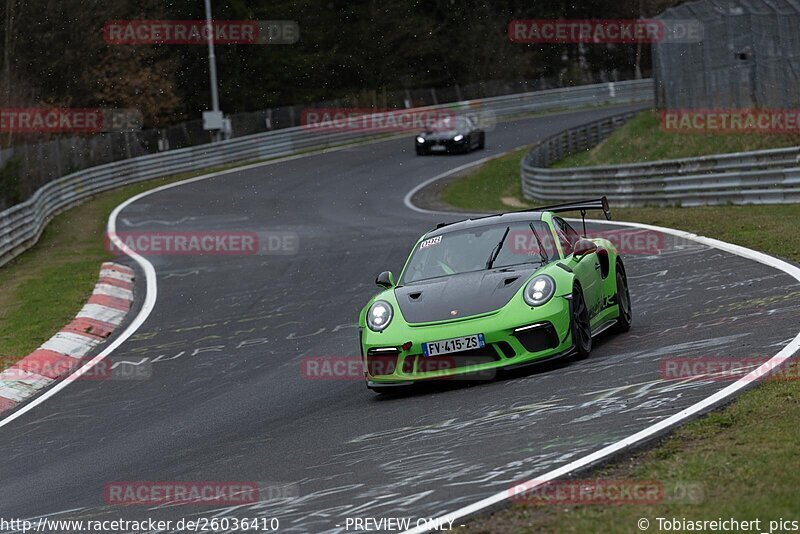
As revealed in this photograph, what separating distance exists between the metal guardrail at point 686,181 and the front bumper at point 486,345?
12.6 m

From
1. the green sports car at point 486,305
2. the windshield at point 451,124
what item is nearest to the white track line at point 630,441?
the green sports car at point 486,305

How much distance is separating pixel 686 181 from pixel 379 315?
15269mm

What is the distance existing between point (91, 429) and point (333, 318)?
14.6ft

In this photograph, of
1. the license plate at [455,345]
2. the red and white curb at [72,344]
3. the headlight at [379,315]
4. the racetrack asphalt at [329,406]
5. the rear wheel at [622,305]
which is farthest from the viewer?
the red and white curb at [72,344]

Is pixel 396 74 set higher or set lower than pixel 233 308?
higher

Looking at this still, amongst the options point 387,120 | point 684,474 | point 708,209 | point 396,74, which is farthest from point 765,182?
point 396,74

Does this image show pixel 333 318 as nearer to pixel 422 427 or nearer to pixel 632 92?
pixel 422 427

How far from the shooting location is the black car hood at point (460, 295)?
9.34 meters

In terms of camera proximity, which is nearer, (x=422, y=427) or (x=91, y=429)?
(x=422, y=427)

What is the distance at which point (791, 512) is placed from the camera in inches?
199

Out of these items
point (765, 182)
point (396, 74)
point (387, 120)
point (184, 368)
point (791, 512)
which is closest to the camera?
point (791, 512)

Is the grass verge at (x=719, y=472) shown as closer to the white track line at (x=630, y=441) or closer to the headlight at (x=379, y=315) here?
the white track line at (x=630, y=441)

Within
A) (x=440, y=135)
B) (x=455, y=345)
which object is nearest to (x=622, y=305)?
(x=455, y=345)

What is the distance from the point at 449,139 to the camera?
4416cm
